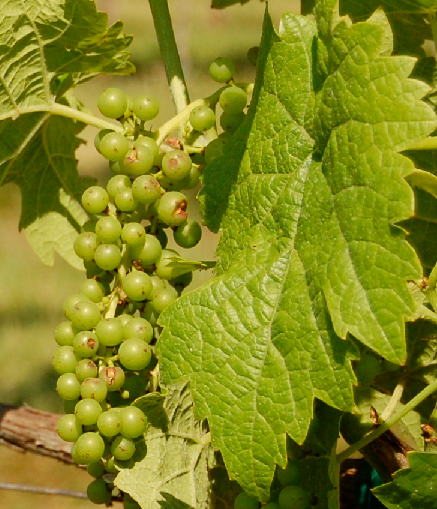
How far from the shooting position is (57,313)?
443 centimetres

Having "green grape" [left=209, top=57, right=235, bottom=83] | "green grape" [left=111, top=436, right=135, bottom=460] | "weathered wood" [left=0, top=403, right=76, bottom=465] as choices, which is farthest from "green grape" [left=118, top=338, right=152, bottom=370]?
"weathered wood" [left=0, top=403, right=76, bottom=465]

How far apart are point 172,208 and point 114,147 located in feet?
0.42

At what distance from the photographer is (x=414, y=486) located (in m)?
0.95

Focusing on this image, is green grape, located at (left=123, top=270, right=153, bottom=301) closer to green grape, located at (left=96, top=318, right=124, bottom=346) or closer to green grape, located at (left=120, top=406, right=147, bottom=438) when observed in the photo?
green grape, located at (left=96, top=318, right=124, bottom=346)

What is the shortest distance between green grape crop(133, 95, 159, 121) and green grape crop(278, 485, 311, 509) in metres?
0.59

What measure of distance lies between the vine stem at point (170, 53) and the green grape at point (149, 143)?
0.14 metres

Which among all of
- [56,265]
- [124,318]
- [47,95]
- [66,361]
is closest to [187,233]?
[124,318]

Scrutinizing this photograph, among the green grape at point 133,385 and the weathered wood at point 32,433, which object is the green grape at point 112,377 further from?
Answer: the weathered wood at point 32,433

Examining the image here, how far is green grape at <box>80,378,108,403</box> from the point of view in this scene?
109 cm

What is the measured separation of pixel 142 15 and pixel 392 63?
632 centimetres

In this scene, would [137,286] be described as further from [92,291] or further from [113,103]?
[113,103]

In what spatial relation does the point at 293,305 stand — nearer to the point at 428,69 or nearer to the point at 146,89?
the point at 428,69

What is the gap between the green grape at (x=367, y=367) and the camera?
1.10m

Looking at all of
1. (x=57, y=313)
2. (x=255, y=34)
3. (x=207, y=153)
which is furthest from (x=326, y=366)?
(x=255, y=34)
